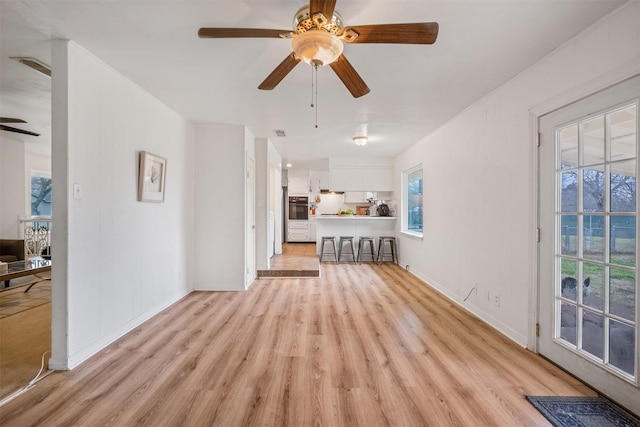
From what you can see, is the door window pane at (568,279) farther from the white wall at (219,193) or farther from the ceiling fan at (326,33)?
the white wall at (219,193)

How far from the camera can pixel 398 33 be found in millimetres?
1520

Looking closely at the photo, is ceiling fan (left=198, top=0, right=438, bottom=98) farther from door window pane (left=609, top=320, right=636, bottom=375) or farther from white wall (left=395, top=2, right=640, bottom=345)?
door window pane (left=609, top=320, right=636, bottom=375)

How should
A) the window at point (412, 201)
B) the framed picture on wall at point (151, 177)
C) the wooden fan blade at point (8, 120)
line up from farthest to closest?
the window at point (412, 201) → the wooden fan blade at point (8, 120) → the framed picture on wall at point (151, 177)

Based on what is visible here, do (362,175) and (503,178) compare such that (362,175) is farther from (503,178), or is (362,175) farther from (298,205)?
(503,178)

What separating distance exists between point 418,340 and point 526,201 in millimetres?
1545

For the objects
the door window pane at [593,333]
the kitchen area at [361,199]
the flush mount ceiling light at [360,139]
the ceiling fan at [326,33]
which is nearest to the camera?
the ceiling fan at [326,33]

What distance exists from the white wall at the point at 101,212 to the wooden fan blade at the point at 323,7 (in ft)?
6.28

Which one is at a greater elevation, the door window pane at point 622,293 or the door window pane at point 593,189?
the door window pane at point 593,189

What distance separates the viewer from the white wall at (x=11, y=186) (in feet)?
15.8

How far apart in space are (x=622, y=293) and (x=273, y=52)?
9.33 feet

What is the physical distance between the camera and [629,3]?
163cm

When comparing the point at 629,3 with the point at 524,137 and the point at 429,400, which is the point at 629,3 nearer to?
the point at 524,137

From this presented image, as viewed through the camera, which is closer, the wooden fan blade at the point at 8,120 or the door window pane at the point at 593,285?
the door window pane at the point at 593,285

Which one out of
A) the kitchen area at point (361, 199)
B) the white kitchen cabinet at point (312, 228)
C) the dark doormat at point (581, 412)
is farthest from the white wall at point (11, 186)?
the dark doormat at point (581, 412)
